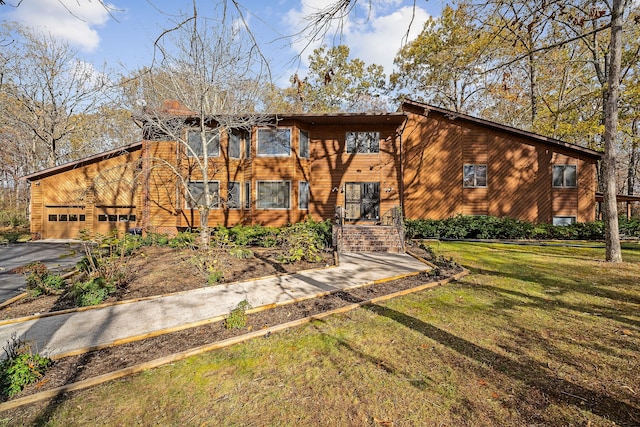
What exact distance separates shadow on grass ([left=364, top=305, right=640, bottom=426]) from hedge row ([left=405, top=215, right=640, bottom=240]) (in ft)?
34.4

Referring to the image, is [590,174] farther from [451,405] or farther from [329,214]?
[451,405]

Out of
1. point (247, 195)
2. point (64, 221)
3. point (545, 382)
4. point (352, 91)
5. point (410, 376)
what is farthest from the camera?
point (352, 91)

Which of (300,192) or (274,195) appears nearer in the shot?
(274,195)

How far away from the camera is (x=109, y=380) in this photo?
3.00 m

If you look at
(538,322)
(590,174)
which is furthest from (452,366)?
(590,174)

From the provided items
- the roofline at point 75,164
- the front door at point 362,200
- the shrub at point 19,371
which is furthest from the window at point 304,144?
the shrub at point 19,371

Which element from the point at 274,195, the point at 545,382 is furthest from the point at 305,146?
the point at 545,382

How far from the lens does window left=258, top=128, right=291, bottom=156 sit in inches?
548

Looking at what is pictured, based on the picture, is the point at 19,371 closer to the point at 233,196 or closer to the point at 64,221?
the point at 233,196

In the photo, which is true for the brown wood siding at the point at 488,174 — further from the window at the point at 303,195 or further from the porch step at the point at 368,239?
the window at the point at 303,195

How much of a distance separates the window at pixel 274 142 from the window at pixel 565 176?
14.6 m

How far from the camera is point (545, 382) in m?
2.83

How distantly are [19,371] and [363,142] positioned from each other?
47.8 ft

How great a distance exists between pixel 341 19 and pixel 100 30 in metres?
2.27
